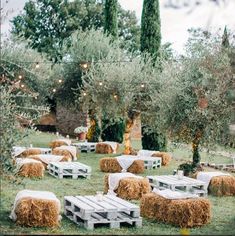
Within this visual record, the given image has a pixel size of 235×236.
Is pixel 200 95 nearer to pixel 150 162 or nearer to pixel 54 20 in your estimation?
pixel 150 162

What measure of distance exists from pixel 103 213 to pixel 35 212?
146 cm

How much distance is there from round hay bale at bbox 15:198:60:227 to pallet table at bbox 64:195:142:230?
579 millimetres

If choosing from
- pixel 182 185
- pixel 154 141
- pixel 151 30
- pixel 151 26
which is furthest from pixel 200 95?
pixel 151 26

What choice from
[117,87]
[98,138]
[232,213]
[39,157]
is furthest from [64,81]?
A: [232,213]

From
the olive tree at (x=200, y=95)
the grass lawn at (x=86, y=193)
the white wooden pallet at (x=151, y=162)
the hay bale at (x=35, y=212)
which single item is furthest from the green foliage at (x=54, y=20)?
the hay bale at (x=35, y=212)

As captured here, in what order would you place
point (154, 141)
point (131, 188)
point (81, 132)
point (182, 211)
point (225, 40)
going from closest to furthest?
1. point (182, 211)
2. point (131, 188)
3. point (225, 40)
4. point (154, 141)
5. point (81, 132)

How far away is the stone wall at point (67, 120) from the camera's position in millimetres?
37094

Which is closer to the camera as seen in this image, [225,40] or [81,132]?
[225,40]

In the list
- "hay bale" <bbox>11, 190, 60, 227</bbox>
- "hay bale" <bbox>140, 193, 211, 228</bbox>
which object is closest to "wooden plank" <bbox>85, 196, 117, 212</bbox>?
"hay bale" <bbox>11, 190, 60, 227</bbox>

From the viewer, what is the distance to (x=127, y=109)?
24.4 m

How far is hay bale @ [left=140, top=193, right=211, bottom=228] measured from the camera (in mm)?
10820

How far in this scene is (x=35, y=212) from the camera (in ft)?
33.6

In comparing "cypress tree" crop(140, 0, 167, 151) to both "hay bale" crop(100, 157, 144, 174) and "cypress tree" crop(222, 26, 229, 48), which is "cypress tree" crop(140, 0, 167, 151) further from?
"cypress tree" crop(222, 26, 229, 48)

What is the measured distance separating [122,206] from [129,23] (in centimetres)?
3945
